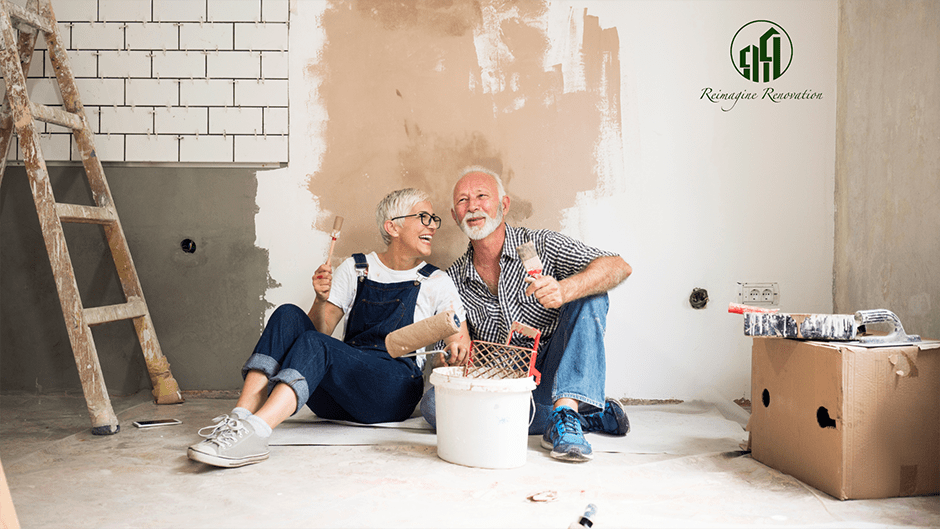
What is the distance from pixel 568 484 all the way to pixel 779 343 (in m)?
0.66

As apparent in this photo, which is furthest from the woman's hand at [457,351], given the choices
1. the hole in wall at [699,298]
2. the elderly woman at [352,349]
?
the hole in wall at [699,298]

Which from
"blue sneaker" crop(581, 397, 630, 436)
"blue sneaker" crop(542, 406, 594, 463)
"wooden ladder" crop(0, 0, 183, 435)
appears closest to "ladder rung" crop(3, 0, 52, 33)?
"wooden ladder" crop(0, 0, 183, 435)

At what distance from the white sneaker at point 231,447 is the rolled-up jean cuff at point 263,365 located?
0.15 meters

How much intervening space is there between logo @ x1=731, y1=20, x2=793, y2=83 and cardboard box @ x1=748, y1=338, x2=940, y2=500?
4.79 feet

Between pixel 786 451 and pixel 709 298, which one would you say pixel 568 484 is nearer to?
pixel 786 451

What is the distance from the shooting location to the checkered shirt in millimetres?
2152

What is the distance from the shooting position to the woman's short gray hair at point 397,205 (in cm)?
224

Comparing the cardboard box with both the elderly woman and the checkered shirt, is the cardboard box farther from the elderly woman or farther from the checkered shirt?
the elderly woman

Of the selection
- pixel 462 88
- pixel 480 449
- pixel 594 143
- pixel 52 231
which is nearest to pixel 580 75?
pixel 594 143

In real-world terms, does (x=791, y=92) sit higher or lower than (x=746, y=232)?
higher

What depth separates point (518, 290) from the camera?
7.18 feet

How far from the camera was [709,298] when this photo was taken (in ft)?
8.44

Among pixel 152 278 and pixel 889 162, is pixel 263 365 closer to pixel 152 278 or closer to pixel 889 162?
pixel 152 278

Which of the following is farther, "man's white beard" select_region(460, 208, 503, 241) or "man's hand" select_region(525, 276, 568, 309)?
"man's white beard" select_region(460, 208, 503, 241)
